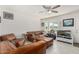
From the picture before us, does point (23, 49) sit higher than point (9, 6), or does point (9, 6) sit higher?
point (9, 6)

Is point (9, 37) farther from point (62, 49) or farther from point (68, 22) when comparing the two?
point (68, 22)

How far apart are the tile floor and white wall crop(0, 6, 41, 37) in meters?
0.65

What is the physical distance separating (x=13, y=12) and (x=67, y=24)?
4.44 ft

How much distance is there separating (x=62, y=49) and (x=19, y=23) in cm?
130

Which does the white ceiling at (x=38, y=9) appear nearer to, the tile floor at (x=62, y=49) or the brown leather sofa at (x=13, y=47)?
the brown leather sofa at (x=13, y=47)

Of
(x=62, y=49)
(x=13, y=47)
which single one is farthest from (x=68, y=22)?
(x=13, y=47)

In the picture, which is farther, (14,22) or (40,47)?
(14,22)

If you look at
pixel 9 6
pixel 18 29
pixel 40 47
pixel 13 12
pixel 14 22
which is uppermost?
pixel 9 6

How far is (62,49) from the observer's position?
248 centimetres

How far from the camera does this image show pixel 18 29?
7.61ft

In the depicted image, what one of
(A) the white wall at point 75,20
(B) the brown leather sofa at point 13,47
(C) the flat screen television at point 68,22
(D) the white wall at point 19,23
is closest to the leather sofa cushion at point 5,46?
(B) the brown leather sofa at point 13,47
